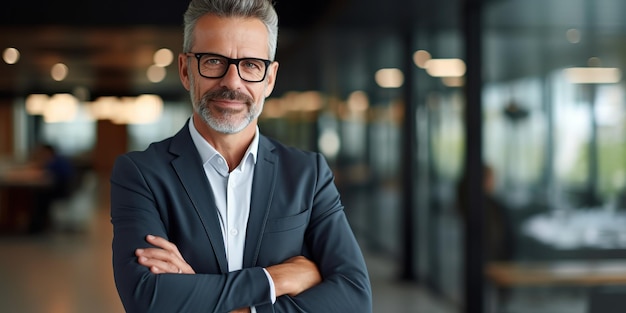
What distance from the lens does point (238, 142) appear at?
2.02 meters

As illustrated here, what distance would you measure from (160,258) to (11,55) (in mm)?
15301

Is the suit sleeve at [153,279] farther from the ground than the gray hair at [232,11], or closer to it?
closer to it

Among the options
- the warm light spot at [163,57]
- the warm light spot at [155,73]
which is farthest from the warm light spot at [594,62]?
the warm light spot at [155,73]

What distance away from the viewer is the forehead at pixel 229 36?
6.16 ft

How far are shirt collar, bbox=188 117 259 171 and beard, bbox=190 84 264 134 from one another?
0.09m

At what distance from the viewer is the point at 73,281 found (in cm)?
918

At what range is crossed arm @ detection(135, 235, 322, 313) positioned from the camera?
1902 millimetres

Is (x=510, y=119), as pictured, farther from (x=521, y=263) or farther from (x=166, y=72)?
(x=166, y=72)

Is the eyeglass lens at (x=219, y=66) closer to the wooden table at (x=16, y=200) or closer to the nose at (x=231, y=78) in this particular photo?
the nose at (x=231, y=78)

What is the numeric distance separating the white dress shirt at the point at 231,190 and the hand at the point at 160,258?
0.41 ft

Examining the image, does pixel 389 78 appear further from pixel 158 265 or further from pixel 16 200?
pixel 16 200

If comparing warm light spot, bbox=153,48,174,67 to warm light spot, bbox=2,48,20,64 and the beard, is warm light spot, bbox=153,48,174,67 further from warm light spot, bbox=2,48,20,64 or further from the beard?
the beard

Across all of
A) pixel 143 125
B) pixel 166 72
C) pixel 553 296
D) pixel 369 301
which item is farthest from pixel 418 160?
pixel 143 125

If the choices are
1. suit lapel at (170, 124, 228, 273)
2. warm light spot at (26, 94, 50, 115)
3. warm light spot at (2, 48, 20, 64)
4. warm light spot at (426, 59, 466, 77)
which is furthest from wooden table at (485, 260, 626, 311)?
warm light spot at (26, 94, 50, 115)
